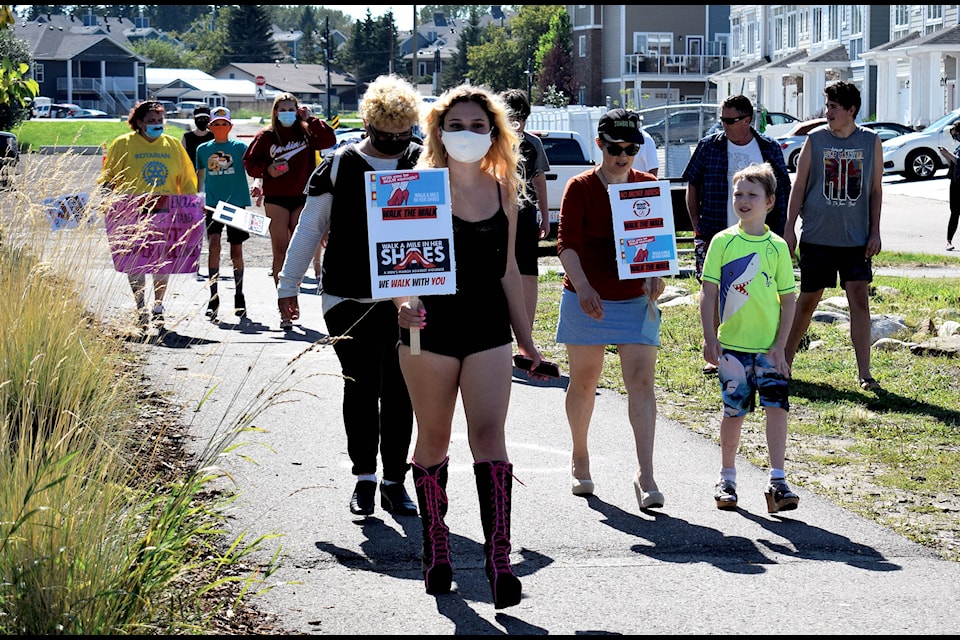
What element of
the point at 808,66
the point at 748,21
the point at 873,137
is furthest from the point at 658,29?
the point at 873,137

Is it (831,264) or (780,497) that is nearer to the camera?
(780,497)

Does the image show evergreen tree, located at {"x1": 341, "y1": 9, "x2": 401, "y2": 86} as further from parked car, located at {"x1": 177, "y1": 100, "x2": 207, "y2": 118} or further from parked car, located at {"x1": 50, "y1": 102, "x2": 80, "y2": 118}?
parked car, located at {"x1": 50, "y1": 102, "x2": 80, "y2": 118}

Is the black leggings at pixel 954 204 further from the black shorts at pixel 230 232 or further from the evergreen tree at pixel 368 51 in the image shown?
the evergreen tree at pixel 368 51

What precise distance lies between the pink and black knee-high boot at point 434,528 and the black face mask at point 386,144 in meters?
1.69

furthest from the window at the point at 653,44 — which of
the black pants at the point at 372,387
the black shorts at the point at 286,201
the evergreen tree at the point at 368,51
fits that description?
the black pants at the point at 372,387

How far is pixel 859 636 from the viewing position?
15.5 ft

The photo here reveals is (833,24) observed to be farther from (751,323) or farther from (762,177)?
(751,323)

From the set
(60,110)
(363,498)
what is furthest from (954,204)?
(60,110)

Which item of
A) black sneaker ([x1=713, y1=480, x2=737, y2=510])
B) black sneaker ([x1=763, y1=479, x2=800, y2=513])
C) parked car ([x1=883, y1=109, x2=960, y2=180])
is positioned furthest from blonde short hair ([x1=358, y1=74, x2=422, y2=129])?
parked car ([x1=883, y1=109, x2=960, y2=180])

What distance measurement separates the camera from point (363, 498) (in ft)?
21.3

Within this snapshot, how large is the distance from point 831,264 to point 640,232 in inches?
127

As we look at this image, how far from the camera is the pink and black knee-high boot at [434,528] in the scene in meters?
5.20

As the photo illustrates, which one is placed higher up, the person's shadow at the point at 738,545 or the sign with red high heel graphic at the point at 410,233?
the sign with red high heel graphic at the point at 410,233

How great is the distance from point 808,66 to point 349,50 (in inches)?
3323
